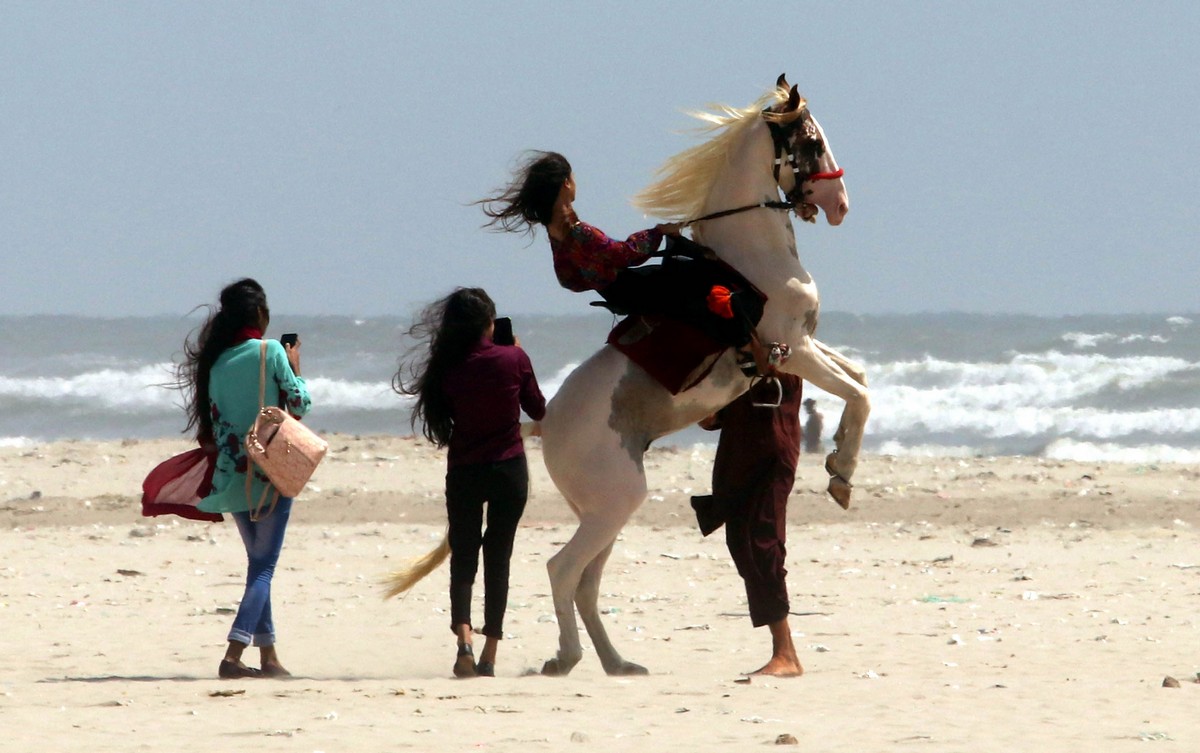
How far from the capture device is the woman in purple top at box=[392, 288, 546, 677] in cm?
712

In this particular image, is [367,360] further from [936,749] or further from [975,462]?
[936,749]

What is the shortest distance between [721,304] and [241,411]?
217 centimetres

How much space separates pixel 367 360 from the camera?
40438mm

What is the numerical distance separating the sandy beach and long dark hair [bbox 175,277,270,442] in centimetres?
121

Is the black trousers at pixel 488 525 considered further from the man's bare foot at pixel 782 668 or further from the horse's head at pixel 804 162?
the horse's head at pixel 804 162

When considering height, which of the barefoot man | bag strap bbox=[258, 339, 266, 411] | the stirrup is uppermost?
the stirrup

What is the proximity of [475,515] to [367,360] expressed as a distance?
33625 mm

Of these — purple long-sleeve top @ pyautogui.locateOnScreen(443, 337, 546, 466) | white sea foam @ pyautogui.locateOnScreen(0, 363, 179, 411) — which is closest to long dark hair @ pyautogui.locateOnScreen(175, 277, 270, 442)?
purple long-sleeve top @ pyautogui.locateOnScreen(443, 337, 546, 466)

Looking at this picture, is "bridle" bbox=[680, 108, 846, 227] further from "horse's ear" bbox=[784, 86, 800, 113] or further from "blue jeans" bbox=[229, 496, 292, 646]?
"blue jeans" bbox=[229, 496, 292, 646]

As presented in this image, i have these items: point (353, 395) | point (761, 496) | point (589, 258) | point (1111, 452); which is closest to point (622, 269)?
point (589, 258)

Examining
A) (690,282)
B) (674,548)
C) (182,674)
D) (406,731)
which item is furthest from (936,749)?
(674,548)

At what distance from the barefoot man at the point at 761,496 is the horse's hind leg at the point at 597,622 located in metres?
0.54

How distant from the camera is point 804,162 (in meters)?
7.22

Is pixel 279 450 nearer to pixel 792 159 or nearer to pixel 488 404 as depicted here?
pixel 488 404
